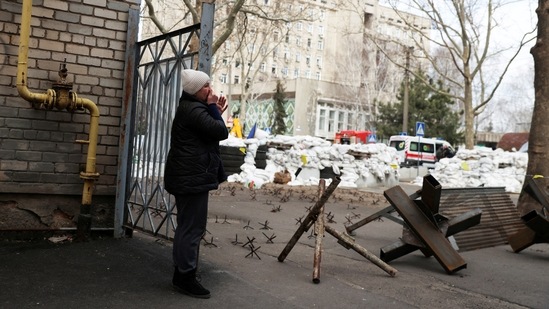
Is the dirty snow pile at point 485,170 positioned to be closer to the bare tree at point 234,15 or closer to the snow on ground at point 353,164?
the snow on ground at point 353,164

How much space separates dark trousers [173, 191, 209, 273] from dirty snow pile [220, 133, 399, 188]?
33.1 ft

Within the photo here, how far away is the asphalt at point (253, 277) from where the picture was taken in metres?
3.93

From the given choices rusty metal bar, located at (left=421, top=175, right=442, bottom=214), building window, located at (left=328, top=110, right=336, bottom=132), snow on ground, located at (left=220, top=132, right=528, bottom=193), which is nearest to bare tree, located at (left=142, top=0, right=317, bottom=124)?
snow on ground, located at (left=220, top=132, right=528, bottom=193)

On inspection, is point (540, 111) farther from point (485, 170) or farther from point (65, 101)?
point (485, 170)

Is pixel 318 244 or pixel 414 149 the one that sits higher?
pixel 414 149

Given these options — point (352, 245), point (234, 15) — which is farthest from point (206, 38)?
point (234, 15)

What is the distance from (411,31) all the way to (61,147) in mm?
24727

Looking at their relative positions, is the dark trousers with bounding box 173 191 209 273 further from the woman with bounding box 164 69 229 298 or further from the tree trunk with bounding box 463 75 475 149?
the tree trunk with bounding box 463 75 475 149

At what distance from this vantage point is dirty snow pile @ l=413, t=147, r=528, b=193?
2173 centimetres

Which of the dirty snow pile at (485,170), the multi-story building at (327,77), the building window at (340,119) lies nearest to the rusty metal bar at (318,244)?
the dirty snow pile at (485,170)

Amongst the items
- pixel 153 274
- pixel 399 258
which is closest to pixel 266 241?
pixel 399 258

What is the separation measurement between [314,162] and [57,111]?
12.1 metres

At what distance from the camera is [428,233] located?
212 inches

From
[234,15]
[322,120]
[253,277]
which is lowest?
[253,277]
